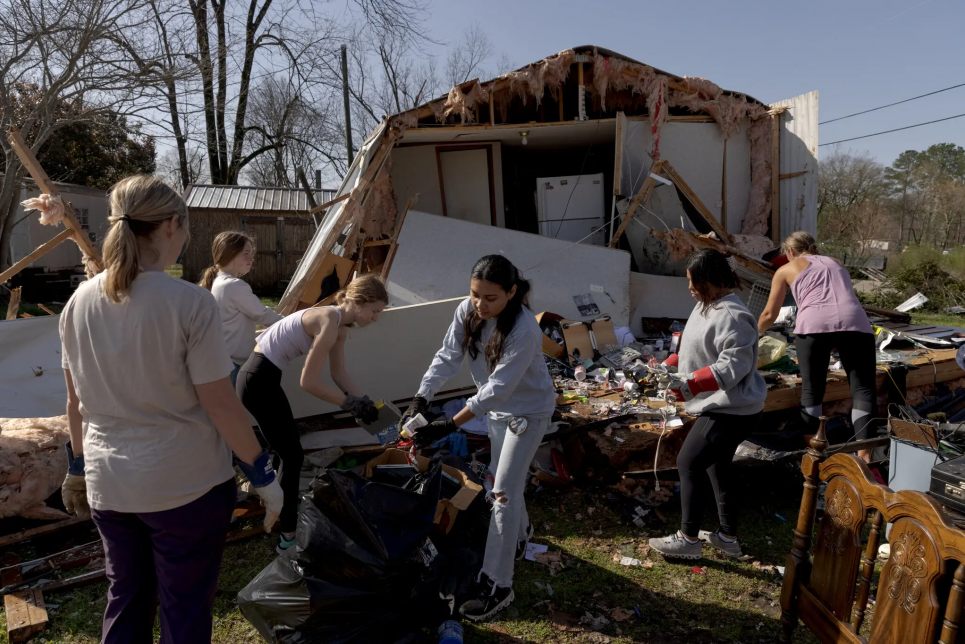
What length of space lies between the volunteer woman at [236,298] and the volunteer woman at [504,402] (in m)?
1.42

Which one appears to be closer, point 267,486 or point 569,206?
point 267,486

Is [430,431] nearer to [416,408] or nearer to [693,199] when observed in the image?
[416,408]

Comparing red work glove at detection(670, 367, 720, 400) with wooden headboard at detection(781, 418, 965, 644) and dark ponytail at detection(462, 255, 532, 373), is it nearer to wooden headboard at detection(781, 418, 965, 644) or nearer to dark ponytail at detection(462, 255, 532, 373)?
wooden headboard at detection(781, 418, 965, 644)

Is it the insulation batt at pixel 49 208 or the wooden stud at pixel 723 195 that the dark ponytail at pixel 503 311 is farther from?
the wooden stud at pixel 723 195

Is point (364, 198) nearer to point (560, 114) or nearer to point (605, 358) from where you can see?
point (560, 114)

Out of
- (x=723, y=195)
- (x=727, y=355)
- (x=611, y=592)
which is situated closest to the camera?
(x=727, y=355)

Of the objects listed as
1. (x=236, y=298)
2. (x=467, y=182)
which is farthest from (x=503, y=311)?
(x=467, y=182)

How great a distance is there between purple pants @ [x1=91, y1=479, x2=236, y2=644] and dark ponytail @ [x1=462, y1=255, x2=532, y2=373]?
123 cm

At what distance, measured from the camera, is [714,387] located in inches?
113

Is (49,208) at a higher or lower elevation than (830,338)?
higher

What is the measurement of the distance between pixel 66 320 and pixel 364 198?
6.23 metres

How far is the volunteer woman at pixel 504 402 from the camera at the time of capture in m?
2.59

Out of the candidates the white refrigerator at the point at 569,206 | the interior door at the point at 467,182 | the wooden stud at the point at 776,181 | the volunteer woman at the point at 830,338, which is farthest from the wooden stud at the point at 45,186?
the wooden stud at the point at 776,181

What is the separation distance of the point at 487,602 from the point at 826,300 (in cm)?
310
